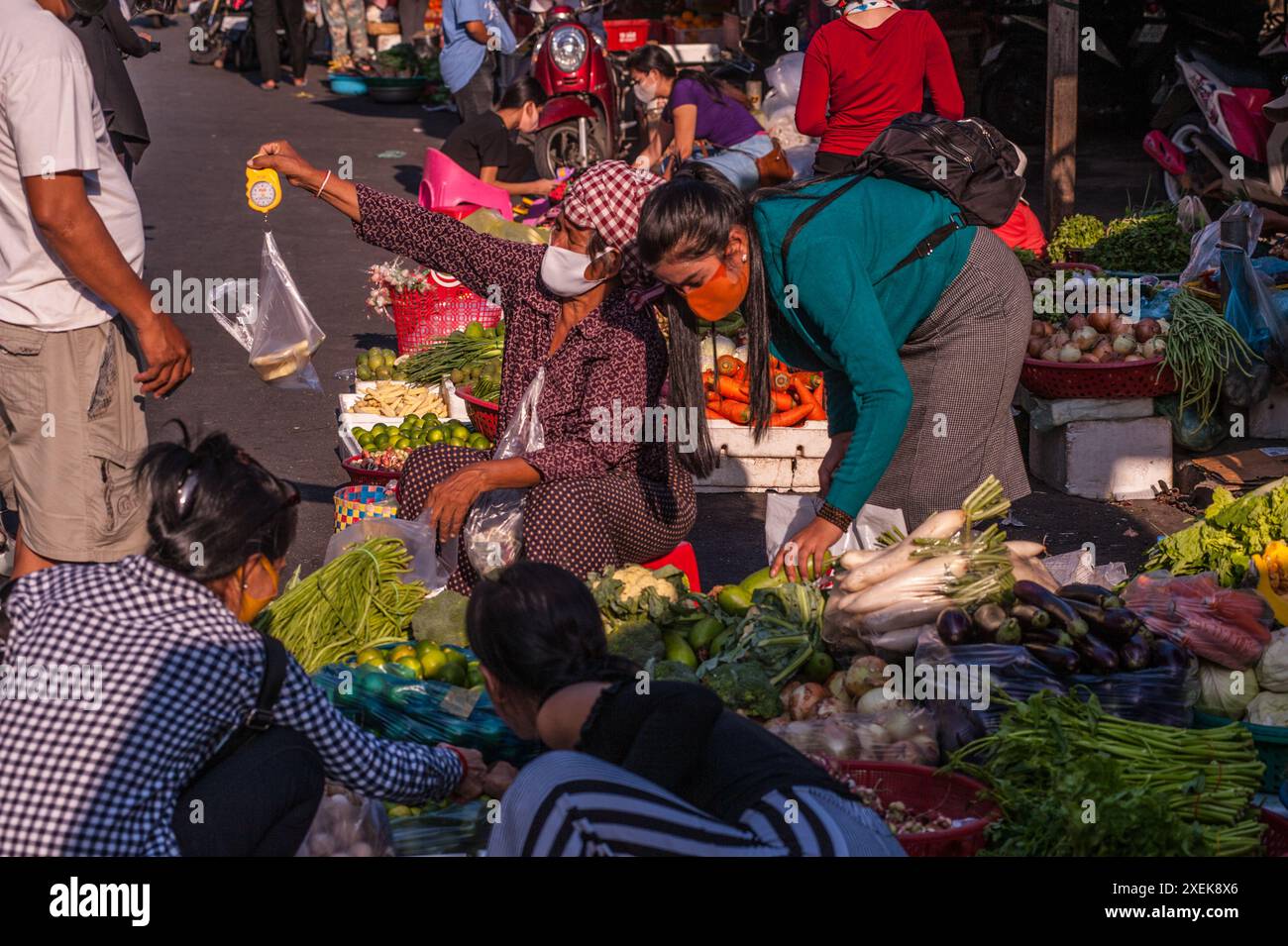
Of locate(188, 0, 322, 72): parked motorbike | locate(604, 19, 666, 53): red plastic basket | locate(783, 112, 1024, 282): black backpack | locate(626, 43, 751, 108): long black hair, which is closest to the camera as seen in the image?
locate(783, 112, 1024, 282): black backpack

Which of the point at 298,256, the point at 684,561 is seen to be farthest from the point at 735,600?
the point at 298,256

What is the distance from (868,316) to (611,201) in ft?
3.51

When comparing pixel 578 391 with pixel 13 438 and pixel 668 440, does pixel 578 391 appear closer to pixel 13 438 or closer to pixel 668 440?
pixel 668 440

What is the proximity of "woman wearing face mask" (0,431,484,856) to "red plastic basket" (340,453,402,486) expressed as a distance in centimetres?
266

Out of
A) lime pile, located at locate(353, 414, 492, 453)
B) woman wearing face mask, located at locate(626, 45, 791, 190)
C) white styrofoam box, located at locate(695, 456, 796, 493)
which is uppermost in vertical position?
woman wearing face mask, located at locate(626, 45, 791, 190)

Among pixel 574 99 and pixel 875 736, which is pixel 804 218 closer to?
pixel 875 736

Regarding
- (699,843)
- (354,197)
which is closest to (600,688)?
(699,843)

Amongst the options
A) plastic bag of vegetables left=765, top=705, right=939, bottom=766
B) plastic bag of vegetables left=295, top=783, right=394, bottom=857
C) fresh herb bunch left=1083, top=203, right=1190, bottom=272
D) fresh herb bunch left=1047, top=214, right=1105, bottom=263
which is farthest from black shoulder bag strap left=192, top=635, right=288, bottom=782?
fresh herb bunch left=1047, top=214, right=1105, bottom=263

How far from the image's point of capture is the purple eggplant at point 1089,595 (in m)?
3.62

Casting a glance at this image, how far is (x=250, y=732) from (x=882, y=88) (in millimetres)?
5147

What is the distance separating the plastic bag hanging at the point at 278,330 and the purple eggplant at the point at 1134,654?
256 cm

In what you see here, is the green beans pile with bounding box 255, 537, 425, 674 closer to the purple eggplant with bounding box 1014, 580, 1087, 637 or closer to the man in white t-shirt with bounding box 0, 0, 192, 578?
the man in white t-shirt with bounding box 0, 0, 192, 578

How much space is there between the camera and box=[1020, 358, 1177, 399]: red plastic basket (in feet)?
19.9

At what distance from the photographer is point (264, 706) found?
2.66 meters
